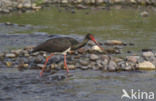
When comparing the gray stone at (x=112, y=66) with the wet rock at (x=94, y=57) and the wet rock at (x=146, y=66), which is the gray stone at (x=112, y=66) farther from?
the wet rock at (x=94, y=57)

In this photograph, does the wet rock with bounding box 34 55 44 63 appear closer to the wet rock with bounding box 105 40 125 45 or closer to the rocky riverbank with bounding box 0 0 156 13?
the wet rock with bounding box 105 40 125 45

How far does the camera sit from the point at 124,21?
1962cm

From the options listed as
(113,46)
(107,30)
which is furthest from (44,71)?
(107,30)

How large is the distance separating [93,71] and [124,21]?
8615 mm

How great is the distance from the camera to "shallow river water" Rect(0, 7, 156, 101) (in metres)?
9.45

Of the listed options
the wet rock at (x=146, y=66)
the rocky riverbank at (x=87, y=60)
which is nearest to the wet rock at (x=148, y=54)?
the rocky riverbank at (x=87, y=60)

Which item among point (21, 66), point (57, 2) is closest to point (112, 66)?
point (21, 66)

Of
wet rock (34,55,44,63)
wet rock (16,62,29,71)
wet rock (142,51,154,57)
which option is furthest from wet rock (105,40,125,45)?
wet rock (16,62,29,71)

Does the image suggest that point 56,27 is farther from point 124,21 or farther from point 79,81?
point 79,81

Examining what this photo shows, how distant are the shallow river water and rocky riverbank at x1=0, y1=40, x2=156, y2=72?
28 centimetres

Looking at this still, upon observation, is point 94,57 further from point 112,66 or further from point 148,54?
point 148,54

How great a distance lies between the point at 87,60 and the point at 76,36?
3.74 metres

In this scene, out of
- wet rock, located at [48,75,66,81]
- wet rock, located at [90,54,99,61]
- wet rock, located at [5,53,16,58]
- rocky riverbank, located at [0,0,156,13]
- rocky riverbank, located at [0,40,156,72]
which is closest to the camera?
wet rock, located at [48,75,66,81]

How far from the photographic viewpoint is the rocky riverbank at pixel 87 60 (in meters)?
11.5
